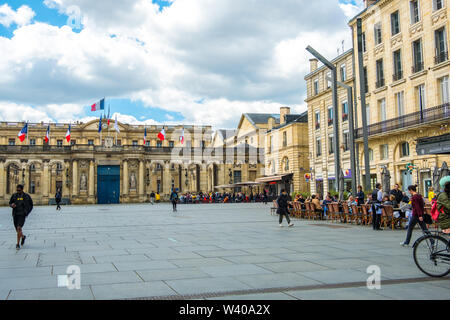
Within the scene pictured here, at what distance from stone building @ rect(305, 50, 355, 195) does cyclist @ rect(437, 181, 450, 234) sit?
1165 inches

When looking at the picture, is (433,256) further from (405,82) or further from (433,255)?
(405,82)

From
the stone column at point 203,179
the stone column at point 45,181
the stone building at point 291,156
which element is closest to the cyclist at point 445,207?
the stone building at point 291,156

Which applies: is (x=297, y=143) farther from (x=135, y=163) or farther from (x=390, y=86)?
(x=135, y=163)

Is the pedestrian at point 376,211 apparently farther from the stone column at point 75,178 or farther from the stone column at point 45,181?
the stone column at point 45,181

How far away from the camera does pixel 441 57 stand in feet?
84.9

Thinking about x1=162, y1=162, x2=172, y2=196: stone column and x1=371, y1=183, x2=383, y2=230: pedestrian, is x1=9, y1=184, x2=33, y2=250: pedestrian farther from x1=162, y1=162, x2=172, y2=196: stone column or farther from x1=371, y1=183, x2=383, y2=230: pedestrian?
x1=162, y1=162, x2=172, y2=196: stone column

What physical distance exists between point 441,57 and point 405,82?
3.30 m

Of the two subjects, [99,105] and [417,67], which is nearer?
[417,67]

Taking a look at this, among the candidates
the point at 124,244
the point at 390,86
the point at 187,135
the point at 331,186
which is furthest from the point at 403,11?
the point at 187,135

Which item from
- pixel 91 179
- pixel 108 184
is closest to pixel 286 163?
pixel 108 184

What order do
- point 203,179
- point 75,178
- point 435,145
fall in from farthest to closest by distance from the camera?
point 203,179
point 75,178
point 435,145

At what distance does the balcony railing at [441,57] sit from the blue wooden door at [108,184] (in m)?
40.1

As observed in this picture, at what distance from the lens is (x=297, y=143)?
46.3m
